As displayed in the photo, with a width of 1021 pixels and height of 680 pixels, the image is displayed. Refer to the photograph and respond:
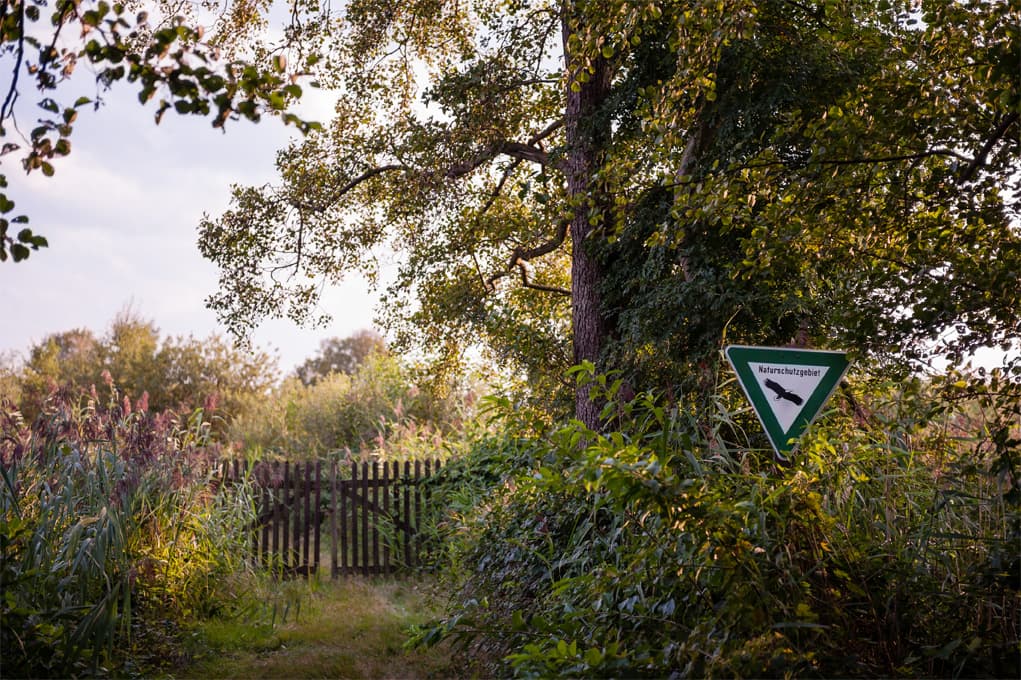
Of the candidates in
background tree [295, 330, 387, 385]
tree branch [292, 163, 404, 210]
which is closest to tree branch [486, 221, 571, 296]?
tree branch [292, 163, 404, 210]

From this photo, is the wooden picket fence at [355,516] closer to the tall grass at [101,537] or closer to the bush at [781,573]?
the tall grass at [101,537]

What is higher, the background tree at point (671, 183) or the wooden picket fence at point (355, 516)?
the background tree at point (671, 183)

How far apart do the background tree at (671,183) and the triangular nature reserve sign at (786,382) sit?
23cm

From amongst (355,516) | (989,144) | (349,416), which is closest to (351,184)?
(355,516)

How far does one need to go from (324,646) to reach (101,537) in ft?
7.49

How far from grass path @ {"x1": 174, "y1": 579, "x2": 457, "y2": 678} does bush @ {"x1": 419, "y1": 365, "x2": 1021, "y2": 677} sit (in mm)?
1905

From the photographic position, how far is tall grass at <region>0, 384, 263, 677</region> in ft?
16.3

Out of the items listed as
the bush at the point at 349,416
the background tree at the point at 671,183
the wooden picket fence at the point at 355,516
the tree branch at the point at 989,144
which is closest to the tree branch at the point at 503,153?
the background tree at the point at 671,183

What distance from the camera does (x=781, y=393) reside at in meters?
4.45

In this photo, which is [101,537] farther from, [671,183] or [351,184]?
[351,184]

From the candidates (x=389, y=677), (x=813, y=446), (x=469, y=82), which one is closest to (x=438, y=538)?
(x=389, y=677)

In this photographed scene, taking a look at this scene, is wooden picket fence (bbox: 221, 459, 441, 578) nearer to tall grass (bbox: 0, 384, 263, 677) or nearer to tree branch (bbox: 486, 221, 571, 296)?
tall grass (bbox: 0, 384, 263, 677)

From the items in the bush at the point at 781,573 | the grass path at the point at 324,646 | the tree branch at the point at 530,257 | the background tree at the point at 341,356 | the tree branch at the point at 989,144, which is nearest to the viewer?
the bush at the point at 781,573

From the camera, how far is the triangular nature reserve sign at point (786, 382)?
4.42 meters
